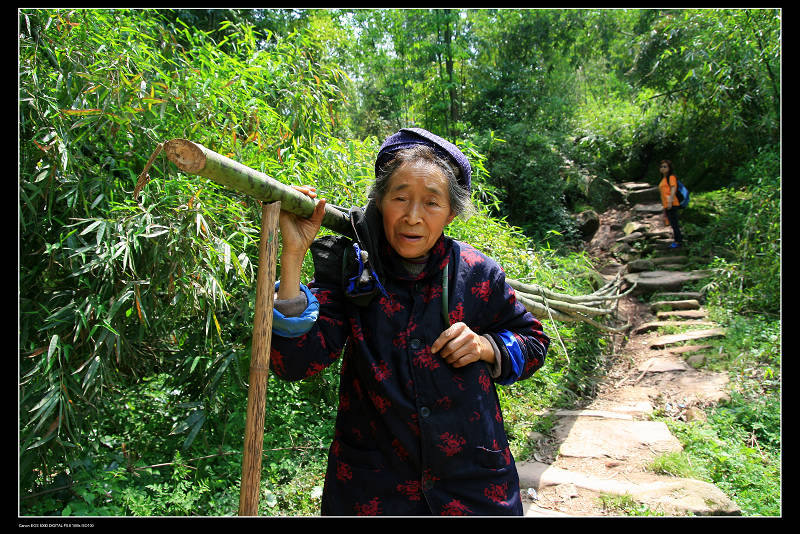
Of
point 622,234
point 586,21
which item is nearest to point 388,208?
point 622,234

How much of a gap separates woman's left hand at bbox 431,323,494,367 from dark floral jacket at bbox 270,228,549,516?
1.2 inches

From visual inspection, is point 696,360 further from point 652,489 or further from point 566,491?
point 566,491

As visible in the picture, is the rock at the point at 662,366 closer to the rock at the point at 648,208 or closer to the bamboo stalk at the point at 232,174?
the bamboo stalk at the point at 232,174

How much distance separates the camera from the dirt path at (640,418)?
9.37 ft

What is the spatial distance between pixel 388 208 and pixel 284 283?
37cm

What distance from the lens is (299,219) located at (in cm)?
132

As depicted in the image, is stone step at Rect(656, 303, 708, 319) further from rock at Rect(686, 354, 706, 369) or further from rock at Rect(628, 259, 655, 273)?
rock at Rect(628, 259, 655, 273)

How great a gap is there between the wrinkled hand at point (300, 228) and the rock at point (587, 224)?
9.59 metres

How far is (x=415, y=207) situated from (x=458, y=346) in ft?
1.27

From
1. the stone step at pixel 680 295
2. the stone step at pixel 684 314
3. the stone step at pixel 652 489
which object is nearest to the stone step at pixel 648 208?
the stone step at pixel 680 295

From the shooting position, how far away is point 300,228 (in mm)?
1306

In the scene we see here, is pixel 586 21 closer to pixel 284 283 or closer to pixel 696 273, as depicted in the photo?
pixel 696 273

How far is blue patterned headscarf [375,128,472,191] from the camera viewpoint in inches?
56.4

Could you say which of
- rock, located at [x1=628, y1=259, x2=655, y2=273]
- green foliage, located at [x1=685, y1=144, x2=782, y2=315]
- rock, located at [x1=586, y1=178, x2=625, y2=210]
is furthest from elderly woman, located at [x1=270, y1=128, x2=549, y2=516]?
rock, located at [x1=586, y1=178, x2=625, y2=210]
